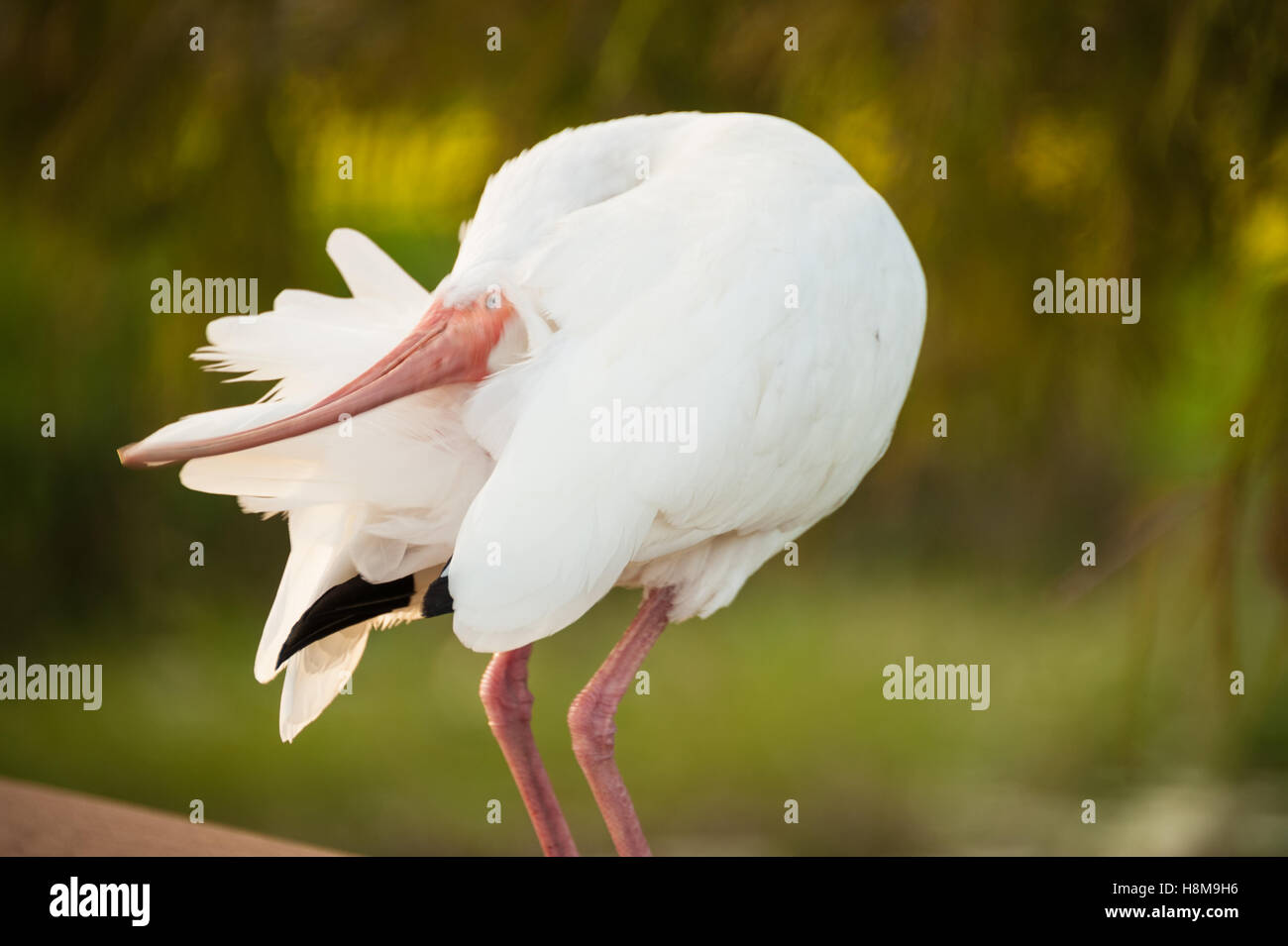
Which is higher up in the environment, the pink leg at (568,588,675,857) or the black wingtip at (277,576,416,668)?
the black wingtip at (277,576,416,668)

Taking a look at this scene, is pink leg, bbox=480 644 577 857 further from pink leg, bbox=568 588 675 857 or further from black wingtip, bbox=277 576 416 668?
black wingtip, bbox=277 576 416 668

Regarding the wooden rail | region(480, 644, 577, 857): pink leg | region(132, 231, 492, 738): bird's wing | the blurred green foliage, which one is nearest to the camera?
region(132, 231, 492, 738): bird's wing

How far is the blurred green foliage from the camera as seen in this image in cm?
222

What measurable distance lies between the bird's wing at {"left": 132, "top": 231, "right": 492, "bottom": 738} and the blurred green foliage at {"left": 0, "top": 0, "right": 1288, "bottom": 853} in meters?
1.00

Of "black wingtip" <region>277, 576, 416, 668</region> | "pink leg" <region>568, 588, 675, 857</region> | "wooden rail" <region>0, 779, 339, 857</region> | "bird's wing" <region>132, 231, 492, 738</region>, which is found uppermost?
"bird's wing" <region>132, 231, 492, 738</region>

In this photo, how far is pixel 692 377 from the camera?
1.33m

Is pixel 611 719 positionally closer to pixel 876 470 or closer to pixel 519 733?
pixel 519 733

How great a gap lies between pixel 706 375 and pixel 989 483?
300cm

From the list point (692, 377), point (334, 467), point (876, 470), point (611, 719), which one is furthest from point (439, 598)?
point (876, 470)

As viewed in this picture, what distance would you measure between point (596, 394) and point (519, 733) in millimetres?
568

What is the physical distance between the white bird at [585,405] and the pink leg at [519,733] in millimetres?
101

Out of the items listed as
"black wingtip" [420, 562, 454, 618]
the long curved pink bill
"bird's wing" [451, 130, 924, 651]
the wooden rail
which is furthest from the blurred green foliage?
"black wingtip" [420, 562, 454, 618]

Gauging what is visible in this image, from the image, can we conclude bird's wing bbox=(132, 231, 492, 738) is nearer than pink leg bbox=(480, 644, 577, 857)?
Yes

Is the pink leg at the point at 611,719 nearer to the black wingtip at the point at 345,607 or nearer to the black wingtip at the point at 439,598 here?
the black wingtip at the point at 345,607
